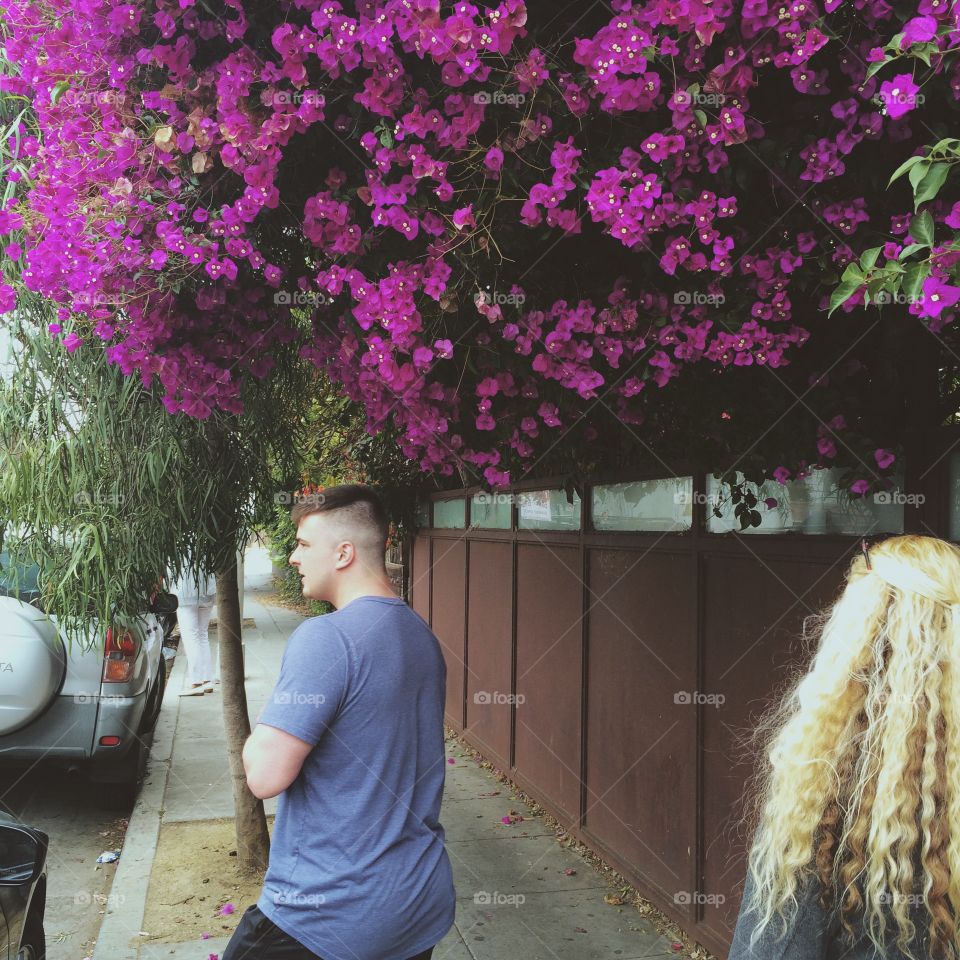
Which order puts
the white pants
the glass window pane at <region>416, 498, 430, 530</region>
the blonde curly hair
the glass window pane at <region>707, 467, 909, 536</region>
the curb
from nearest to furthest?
1. the blonde curly hair
2. the glass window pane at <region>707, 467, 909, 536</region>
3. the curb
4. the glass window pane at <region>416, 498, 430, 530</region>
5. the white pants

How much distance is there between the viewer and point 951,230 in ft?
7.57

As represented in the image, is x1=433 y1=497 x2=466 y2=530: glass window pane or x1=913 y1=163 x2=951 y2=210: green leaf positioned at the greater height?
x1=913 y1=163 x2=951 y2=210: green leaf

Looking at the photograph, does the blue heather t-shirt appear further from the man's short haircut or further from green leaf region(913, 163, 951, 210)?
green leaf region(913, 163, 951, 210)

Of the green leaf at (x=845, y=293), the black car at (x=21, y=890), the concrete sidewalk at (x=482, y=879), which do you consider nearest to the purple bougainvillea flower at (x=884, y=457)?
the green leaf at (x=845, y=293)

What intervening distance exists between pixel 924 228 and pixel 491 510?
249 inches

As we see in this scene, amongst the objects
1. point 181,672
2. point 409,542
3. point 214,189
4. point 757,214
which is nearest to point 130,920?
point 214,189

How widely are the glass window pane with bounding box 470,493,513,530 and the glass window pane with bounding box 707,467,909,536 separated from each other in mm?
3398

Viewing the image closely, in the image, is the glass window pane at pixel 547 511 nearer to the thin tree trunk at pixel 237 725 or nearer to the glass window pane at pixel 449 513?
the glass window pane at pixel 449 513

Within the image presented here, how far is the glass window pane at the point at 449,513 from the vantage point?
951cm

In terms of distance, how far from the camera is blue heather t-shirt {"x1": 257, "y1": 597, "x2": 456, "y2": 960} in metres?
2.33

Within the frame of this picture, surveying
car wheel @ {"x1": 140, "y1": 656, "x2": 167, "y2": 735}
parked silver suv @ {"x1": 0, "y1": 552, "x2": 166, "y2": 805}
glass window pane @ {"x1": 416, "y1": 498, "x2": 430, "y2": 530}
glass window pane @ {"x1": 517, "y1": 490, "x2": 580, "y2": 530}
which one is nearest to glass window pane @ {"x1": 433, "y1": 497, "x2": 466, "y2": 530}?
glass window pane @ {"x1": 416, "y1": 498, "x2": 430, "y2": 530}

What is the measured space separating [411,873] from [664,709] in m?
2.75

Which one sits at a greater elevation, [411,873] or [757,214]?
[757,214]

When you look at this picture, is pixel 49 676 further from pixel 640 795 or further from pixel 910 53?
pixel 910 53
